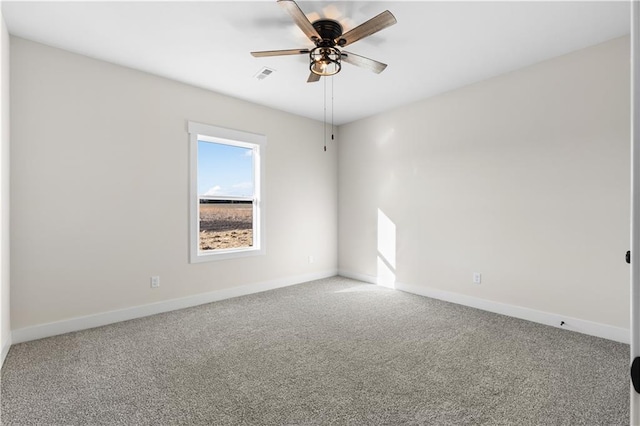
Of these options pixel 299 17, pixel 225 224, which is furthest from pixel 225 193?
pixel 299 17

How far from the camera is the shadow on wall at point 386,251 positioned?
4.75 meters

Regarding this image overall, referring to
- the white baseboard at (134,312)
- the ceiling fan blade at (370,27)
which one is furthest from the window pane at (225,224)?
the ceiling fan blade at (370,27)

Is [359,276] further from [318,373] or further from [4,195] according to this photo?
[4,195]

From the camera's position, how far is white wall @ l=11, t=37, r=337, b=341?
2875 mm

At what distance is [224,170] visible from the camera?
439cm

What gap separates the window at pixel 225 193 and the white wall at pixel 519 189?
1.86 metres

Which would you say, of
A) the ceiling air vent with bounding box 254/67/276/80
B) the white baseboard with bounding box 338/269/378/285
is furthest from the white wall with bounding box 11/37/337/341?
Answer: the white baseboard with bounding box 338/269/378/285

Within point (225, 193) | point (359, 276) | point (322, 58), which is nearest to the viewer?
point (322, 58)

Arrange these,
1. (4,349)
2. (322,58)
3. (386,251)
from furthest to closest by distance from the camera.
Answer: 1. (386,251)
2. (322,58)
3. (4,349)

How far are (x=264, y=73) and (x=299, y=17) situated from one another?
143 cm

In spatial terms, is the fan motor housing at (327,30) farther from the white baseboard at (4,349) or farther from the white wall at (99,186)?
the white baseboard at (4,349)

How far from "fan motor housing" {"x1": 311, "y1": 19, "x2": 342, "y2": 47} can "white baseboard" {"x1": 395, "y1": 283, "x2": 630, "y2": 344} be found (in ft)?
10.6

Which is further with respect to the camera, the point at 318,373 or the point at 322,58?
the point at 322,58

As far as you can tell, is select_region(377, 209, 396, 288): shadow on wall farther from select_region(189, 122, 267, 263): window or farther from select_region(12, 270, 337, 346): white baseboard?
select_region(189, 122, 267, 263): window
